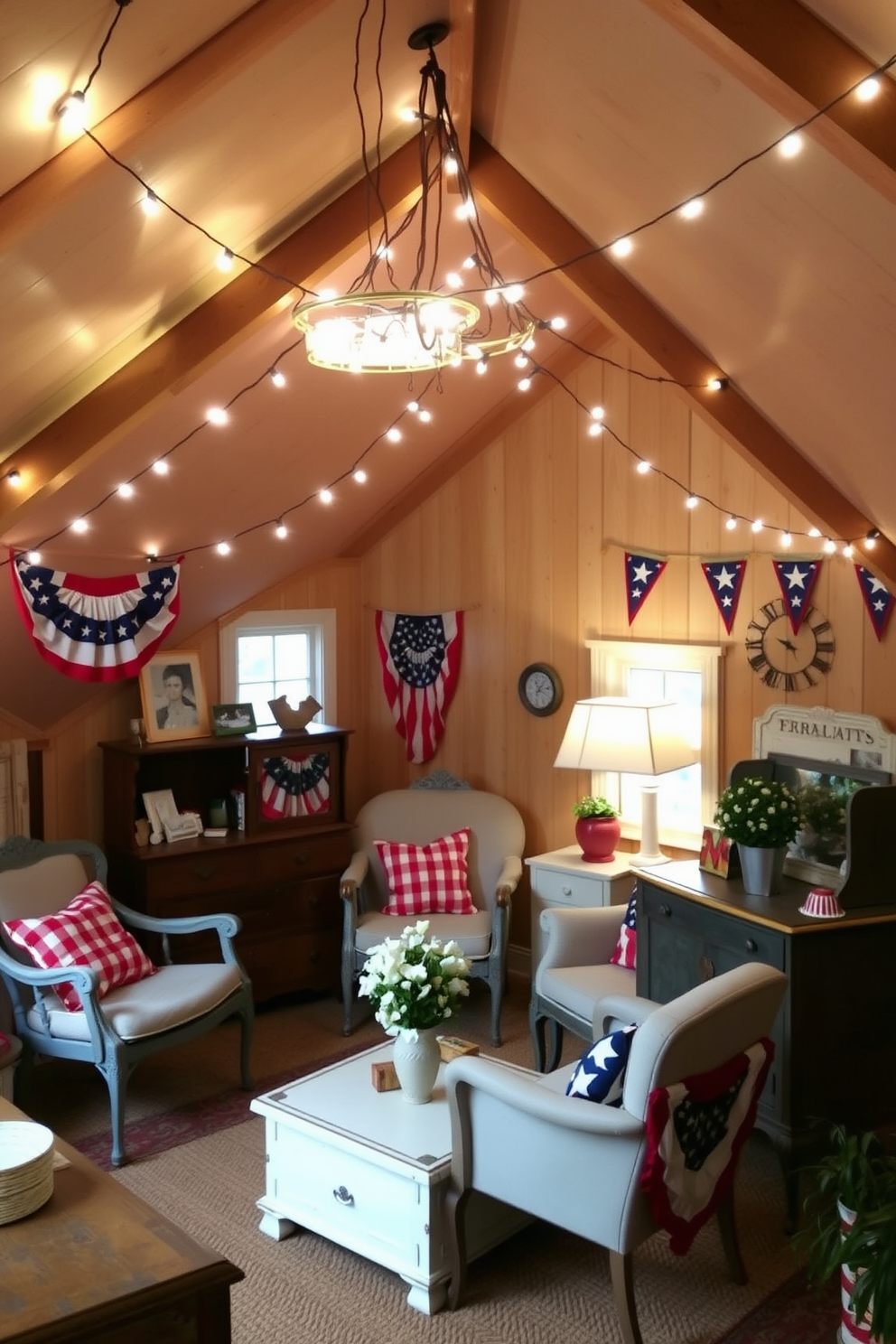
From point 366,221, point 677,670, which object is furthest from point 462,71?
point 677,670

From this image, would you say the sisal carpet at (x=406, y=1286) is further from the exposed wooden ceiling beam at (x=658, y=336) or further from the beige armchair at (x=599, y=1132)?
the exposed wooden ceiling beam at (x=658, y=336)

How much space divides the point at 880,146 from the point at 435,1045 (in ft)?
8.69

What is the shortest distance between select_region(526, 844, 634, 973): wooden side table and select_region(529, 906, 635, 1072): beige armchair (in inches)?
11.9

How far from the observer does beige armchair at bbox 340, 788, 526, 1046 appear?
515cm

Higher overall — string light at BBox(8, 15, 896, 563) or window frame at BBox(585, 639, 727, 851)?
string light at BBox(8, 15, 896, 563)

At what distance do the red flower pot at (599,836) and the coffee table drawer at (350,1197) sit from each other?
6.58ft

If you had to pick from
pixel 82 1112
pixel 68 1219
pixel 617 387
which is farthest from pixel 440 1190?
pixel 617 387

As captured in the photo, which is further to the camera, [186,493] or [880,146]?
[186,493]

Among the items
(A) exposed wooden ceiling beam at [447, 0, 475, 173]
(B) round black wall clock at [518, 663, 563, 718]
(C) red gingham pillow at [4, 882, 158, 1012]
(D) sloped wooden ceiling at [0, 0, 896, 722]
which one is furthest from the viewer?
(B) round black wall clock at [518, 663, 563, 718]

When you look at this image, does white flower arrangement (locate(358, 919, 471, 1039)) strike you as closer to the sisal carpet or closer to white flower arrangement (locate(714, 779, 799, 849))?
the sisal carpet

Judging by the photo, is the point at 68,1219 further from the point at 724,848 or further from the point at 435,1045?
the point at 724,848

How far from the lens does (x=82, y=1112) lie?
4457mm

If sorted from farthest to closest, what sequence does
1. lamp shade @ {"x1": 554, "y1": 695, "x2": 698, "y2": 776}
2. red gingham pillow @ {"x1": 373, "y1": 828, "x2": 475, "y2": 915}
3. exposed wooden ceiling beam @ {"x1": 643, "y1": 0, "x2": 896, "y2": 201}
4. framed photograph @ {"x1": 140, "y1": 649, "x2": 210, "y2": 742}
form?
red gingham pillow @ {"x1": 373, "y1": 828, "x2": 475, "y2": 915}
framed photograph @ {"x1": 140, "y1": 649, "x2": 210, "y2": 742}
lamp shade @ {"x1": 554, "y1": 695, "x2": 698, "y2": 776}
exposed wooden ceiling beam @ {"x1": 643, "y1": 0, "x2": 896, "y2": 201}

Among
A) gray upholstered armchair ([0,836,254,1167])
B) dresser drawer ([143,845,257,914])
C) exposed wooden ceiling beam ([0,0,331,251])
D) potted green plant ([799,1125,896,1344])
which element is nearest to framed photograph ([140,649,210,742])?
dresser drawer ([143,845,257,914])
